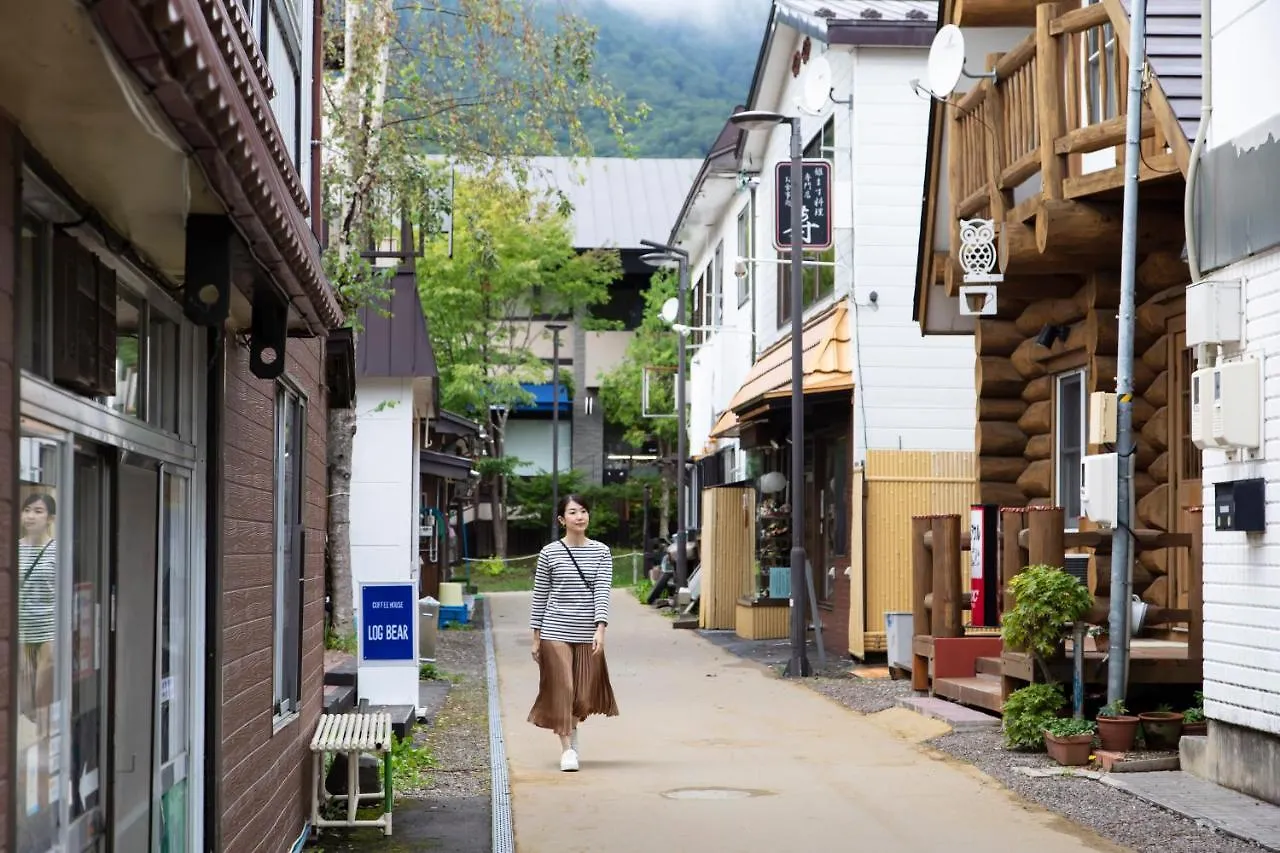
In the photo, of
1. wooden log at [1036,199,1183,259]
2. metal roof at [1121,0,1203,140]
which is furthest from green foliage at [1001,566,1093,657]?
metal roof at [1121,0,1203,140]

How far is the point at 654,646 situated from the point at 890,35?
911 cm

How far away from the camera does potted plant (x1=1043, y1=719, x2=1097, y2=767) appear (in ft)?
38.8

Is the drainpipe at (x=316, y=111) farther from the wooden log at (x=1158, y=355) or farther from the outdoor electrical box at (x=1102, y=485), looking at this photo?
the wooden log at (x=1158, y=355)

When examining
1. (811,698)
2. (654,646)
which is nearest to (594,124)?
(654,646)

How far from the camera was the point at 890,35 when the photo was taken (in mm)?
20750

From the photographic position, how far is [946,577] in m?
15.9

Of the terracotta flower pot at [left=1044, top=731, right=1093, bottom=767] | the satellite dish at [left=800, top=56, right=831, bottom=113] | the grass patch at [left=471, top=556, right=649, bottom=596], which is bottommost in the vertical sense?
the grass patch at [left=471, top=556, right=649, bottom=596]

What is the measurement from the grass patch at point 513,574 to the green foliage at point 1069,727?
31.0 metres

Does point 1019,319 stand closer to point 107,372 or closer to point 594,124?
point 107,372

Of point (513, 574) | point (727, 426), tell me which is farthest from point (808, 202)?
point (513, 574)

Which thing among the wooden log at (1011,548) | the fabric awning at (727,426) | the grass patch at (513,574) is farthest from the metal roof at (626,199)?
the wooden log at (1011,548)

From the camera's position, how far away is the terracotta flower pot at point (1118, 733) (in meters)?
11.7

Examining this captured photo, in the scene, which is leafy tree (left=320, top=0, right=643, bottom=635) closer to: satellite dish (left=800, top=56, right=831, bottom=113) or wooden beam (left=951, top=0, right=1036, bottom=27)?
satellite dish (left=800, top=56, right=831, bottom=113)

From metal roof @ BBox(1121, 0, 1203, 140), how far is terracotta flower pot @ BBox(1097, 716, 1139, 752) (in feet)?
12.8
